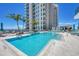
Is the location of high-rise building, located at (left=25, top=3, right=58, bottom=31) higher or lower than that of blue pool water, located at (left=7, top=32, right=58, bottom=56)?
higher

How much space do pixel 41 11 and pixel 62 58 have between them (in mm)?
1406

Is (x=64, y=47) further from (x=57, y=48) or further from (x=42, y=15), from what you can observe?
(x=42, y=15)

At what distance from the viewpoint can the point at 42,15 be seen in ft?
15.8

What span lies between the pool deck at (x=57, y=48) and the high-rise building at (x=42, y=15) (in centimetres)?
51

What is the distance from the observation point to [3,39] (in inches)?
178

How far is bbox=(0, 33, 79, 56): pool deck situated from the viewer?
13.8 feet

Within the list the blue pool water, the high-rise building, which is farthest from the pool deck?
the high-rise building

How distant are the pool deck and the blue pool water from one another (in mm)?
114

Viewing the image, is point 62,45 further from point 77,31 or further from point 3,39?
point 3,39

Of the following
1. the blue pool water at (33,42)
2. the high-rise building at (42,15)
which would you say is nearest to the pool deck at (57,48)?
the blue pool water at (33,42)

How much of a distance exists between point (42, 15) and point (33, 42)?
82 centimetres

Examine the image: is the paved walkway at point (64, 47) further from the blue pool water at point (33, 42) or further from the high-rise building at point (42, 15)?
the high-rise building at point (42, 15)

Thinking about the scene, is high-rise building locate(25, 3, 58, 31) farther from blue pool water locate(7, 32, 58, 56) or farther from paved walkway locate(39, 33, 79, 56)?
paved walkway locate(39, 33, 79, 56)

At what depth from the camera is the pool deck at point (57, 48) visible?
420 centimetres
